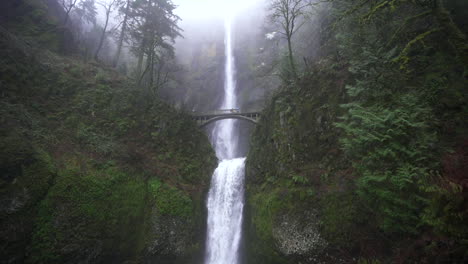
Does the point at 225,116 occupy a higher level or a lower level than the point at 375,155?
higher

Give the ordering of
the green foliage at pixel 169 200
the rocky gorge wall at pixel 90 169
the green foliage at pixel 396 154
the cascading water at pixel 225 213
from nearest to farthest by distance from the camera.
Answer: the green foliage at pixel 396 154 < the rocky gorge wall at pixel 90 169 < the green foliage at pixel 169 200 < the cascading water at pixel 225 213

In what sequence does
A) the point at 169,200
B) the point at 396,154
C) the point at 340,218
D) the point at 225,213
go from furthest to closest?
1. the point at 225,213
2. the point at 169,200
3. the point at 340,218
4. the point at 396,154

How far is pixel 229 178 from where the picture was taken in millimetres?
18328

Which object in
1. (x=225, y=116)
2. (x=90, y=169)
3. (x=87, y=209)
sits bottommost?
(x=87, y=209)

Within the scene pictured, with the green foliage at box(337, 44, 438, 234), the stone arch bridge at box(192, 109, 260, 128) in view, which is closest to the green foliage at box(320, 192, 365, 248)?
the green foliage at box(337, 44, 438, 234)

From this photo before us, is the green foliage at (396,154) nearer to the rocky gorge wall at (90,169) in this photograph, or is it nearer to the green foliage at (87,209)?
the rocky gorge wall at (90,169)

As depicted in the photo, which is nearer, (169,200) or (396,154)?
(396,154)

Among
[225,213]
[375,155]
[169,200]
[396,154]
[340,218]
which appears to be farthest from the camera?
[225,213]

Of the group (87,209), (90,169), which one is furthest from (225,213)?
(90,169)

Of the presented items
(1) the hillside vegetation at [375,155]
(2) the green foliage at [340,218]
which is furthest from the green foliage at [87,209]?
(2) the green foliage at [340,218]

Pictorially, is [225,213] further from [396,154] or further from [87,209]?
[396,154]

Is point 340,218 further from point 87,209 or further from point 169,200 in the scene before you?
point 87,209

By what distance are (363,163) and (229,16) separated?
5861 centimetres

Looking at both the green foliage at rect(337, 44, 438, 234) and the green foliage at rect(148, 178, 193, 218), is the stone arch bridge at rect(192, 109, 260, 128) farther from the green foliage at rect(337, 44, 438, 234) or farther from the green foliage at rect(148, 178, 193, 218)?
the green foliage at rect(337, 44, 438, 234)
